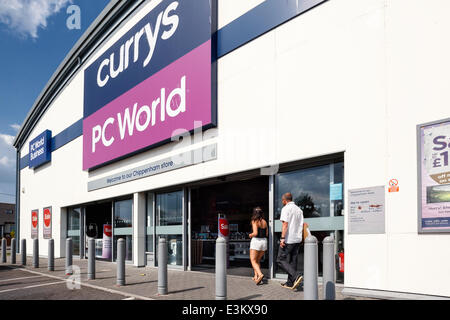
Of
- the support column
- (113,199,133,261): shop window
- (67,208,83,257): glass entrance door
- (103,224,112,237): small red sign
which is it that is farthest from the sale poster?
(67,208,83,257): glass entrance door

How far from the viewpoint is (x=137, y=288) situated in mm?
7215

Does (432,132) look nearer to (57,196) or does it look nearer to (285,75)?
(285,75)

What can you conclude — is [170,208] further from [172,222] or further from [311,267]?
[311,267]

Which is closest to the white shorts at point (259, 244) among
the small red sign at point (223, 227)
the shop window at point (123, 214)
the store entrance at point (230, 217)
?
the store entrance at point (230, 217)

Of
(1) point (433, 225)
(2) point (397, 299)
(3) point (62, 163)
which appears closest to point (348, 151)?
(1) point (433, 225)

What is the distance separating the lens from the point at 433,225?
499cm

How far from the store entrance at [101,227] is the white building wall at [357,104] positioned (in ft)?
22.5

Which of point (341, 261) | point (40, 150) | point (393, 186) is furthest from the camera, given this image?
point (40, 150)

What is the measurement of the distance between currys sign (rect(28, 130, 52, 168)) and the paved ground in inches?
402

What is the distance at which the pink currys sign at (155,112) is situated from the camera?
9.00 metres

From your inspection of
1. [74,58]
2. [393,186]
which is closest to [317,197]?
Result: [393,186]

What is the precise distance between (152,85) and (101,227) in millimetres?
6974

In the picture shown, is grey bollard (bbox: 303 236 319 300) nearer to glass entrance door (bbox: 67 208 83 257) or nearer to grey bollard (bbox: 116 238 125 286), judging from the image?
grey bollard (bbox: 116 238 125 286)

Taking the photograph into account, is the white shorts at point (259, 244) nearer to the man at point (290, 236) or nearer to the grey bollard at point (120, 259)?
the man at point (290, 236)
